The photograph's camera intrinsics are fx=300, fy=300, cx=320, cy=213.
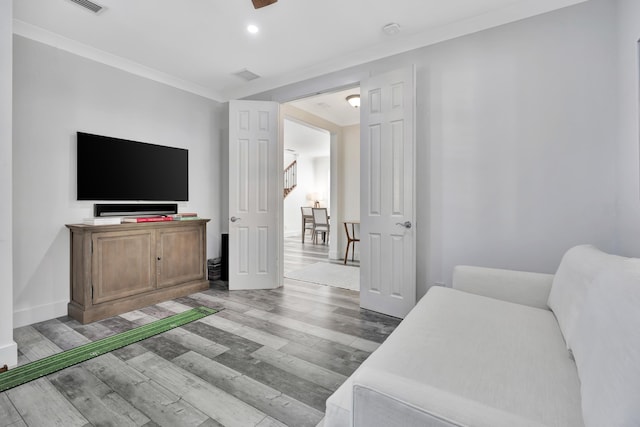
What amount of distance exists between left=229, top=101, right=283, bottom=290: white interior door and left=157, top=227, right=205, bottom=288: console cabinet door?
0.38m

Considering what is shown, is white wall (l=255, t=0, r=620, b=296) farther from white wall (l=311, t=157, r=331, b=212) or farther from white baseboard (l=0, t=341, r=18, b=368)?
white wall (l=311, t=157, r=331, b=212)

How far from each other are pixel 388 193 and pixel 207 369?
212 centimetres

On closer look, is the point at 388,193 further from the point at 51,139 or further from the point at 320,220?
the point at 320,220

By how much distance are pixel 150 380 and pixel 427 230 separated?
2481 mm

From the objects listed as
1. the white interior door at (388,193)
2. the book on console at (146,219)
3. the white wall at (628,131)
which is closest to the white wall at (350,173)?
Answer: the white interior door at (388,193)

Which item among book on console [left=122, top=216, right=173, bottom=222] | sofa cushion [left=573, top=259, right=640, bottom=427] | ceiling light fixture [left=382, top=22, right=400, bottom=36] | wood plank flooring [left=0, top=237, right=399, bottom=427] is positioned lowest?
wood plank flooring [left=0, top=237, right=399, bottom=427]

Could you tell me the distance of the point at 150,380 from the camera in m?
1.84

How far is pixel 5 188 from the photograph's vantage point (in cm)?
197

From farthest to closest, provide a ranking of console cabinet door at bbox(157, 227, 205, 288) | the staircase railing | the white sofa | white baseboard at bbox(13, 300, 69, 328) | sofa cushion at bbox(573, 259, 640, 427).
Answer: the staircase railing < console cabinet door at bbox(157, 227, 205, 288) < white baseboard at bbox(13, 300, 69, 328) < the white sofa < sofa cushion at bbox(573, 259, 640, 427)

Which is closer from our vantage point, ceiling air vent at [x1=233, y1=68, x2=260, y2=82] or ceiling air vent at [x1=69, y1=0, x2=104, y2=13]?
ceiling air vent at [x1=69, y1=0, x2=104, y2=13]

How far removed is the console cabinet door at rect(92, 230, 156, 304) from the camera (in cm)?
280

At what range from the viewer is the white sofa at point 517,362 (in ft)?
2.33

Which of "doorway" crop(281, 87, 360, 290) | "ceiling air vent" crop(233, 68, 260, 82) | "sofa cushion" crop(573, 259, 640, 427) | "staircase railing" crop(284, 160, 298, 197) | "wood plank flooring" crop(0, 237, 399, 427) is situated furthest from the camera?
"staircase railing" crop(284, 160, 298, 197)

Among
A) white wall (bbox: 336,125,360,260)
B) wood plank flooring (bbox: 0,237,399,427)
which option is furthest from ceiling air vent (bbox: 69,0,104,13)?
white wall (bbox: 336,125,360,260)
